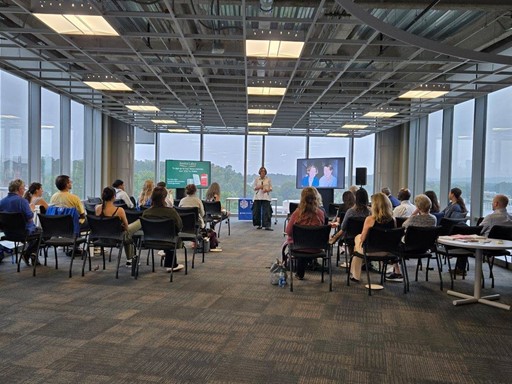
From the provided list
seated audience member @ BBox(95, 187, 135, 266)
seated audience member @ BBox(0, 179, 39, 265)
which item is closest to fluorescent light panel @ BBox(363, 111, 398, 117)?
seated audience member @ BBox(95, 187, 135, 266)

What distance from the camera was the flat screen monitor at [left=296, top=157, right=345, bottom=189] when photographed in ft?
42.3

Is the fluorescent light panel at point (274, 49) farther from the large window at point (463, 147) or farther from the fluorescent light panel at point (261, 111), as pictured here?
the large window at point (463, 147)

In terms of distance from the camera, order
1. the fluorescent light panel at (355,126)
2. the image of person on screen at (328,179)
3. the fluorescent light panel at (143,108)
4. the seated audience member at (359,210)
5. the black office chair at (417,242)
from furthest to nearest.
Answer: the fluorescent light panel at (355,126)
the image of person on screen at (328,179)
the fluorescent light panel at (143,108)
the seated audience member at (359,210)
the black office chair at (417,242)

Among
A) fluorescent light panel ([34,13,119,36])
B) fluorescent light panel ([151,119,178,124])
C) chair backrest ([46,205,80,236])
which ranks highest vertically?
fluorescent light panel ([34,13,119,36])

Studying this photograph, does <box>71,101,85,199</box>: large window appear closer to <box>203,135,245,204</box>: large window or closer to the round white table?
<box>203,135,245,204</box>: large window

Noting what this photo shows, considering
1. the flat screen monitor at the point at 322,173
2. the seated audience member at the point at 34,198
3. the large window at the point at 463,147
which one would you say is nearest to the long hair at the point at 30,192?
the seated audience member at the point at 34,198

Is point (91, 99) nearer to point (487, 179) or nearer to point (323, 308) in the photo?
point (323, 308)

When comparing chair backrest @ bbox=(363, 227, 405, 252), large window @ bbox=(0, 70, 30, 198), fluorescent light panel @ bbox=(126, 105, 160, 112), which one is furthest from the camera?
fluorescent light panel @ bbox=(126, 105, 160, 112)

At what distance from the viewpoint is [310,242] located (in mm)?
5289

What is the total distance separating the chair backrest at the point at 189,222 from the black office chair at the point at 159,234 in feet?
2.41

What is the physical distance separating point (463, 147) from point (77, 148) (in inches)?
395

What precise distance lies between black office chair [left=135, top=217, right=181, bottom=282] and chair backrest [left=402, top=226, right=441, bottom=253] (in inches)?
116

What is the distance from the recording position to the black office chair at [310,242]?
5216mm

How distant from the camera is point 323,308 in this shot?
452 centimetres
